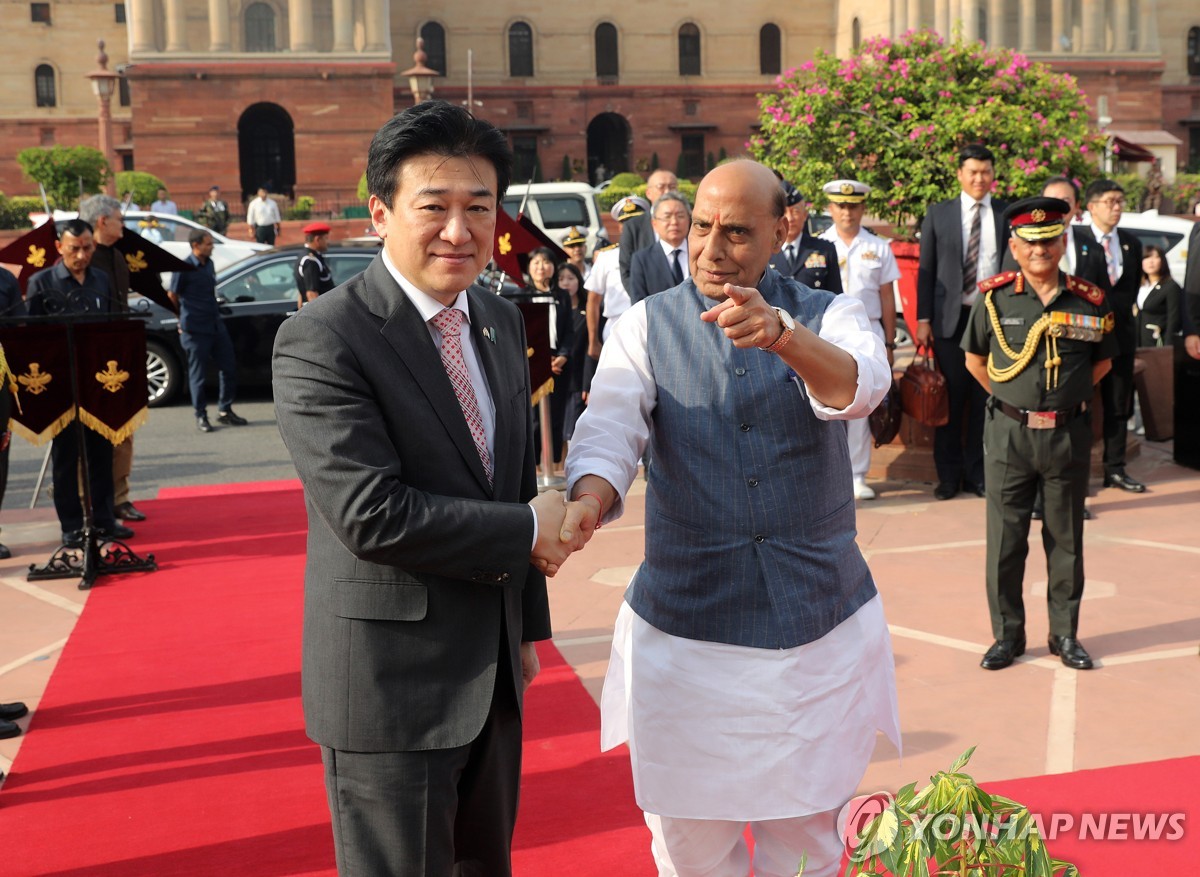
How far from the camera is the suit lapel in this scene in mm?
2605

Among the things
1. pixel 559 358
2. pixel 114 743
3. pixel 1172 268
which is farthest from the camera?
pixel 1172 268

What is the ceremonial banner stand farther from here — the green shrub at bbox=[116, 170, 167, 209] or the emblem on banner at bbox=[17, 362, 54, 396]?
the green shrub at bbox=[116, 170, 167, 209]

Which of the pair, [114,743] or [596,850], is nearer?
[596,850]

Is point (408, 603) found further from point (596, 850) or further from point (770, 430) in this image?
point (596, 850)

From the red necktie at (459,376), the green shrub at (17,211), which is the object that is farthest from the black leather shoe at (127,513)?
the green shrub at (17,211)

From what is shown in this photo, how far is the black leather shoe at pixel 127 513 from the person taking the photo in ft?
29.9

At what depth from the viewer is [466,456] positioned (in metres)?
2.63

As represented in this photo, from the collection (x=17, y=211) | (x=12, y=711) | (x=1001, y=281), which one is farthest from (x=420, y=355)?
(x=17, y=211)

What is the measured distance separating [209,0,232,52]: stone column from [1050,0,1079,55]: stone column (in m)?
32.1

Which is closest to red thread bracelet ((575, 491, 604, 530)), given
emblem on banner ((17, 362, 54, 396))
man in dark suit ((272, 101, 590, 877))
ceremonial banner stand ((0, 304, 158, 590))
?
man in dark suit ((272, 101, 590, 877))

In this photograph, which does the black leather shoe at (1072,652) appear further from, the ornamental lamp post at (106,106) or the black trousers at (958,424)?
the ornamental lamp post at (106,106)

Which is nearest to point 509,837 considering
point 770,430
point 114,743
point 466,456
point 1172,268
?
point 466,456

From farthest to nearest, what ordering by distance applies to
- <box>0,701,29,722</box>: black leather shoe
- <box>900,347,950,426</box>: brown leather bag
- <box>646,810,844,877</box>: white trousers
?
<box>900,347,950,426</box>: brown leather bag < <box>0,701,29,722</box>: black leather shoe < <box>646,810,844,877</box>: white trousers

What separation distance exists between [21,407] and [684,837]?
589 centimetres
